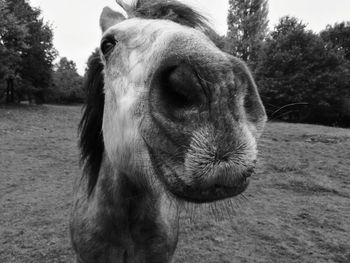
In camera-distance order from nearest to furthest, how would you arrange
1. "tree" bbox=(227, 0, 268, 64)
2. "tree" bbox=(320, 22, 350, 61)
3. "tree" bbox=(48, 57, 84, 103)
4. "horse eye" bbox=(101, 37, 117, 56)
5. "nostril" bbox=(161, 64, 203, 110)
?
"nostril" bbox=(161, 64, 203, 110) < "horse eye" bbox=(101, 37, 117, 56) < "tree" bbox=(227, 0, 268, 64) < "tree" bbox=(48, 57, 84, 103) < "tree" bbox=(320, 22, 350, 61)

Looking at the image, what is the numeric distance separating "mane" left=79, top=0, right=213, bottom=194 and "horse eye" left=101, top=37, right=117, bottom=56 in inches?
12.3

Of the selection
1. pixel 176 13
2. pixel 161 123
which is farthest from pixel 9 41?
pixel 161 123

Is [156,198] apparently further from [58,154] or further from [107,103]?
[58,154]

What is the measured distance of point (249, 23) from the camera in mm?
27469

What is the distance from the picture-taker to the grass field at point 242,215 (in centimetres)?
412

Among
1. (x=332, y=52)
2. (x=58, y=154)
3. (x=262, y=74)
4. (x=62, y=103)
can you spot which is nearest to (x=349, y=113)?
(x=332, y=52)

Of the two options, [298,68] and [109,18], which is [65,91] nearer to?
[298,68]

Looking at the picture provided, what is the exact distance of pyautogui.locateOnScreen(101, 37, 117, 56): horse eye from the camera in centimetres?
185

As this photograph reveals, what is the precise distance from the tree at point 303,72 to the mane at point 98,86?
20906 mm

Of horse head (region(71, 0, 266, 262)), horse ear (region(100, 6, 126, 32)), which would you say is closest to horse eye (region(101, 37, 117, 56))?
horse head (region(71, 0, 266, 262))

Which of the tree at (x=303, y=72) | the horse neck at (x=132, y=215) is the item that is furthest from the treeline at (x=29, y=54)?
the horse neck at (x=132, y=215)

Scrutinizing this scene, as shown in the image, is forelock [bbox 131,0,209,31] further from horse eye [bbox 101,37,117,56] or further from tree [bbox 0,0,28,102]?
tree [bbox 0,0,28,102]

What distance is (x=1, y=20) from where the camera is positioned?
1897cm

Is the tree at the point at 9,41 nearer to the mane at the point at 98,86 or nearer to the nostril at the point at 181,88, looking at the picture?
the mane at the point at 98,86
